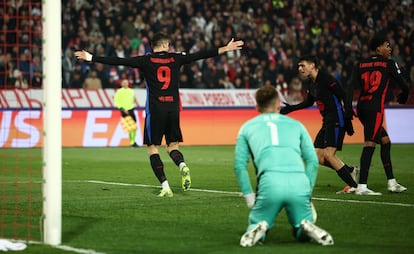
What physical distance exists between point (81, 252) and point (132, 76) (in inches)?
903

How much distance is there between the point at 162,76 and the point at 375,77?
10.5 feet

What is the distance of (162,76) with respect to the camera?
13375mm

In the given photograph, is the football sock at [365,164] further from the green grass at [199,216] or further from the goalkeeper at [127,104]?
the goalkeeper at [127,104]

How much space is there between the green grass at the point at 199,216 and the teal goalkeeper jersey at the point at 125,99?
331 inches

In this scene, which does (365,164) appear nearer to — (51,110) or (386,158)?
(386,158)

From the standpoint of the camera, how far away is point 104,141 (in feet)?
87.1

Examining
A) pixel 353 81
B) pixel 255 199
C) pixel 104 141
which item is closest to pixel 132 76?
pixel 104 141

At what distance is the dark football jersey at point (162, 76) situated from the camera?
13.3 metres

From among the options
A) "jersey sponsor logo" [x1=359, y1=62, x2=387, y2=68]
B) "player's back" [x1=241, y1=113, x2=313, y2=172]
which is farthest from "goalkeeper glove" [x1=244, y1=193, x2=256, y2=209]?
"jersey sponsor logo" [x1=359, y1=62, x2=387, y2=68]

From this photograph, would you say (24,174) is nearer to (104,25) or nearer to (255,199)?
(255,199)

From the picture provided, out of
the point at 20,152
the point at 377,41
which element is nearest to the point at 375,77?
the point at 377,41

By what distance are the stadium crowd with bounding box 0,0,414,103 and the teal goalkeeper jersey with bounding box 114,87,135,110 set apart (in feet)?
9.51

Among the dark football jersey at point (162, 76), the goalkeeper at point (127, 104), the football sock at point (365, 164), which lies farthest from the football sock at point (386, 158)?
the goalkeeper at point (127, 104)

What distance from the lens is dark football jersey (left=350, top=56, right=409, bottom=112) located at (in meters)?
13.7
